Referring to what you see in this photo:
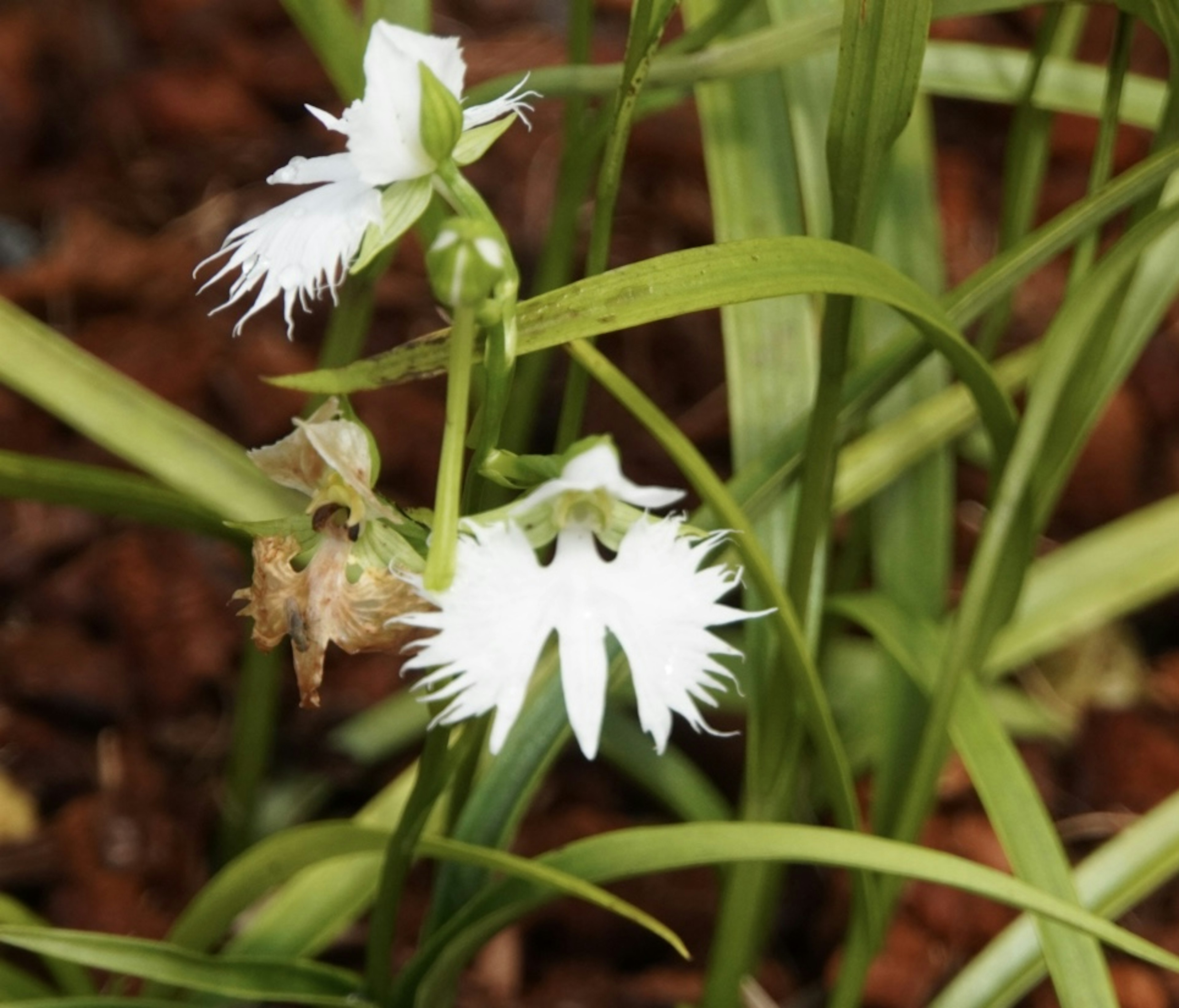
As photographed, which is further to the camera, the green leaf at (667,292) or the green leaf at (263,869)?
the green leaf at (263,869)

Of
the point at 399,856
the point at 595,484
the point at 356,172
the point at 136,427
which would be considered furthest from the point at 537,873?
the point at 136,427

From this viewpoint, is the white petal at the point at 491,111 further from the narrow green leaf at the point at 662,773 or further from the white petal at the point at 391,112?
the narrow green leaf at the point at 662,773

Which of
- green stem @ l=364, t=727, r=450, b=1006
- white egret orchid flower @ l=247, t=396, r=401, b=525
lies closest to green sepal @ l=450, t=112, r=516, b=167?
white egret orchid flower @ l=247, t=396, r=401, b=525

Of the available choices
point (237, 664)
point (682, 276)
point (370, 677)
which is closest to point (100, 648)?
point (237, 664)

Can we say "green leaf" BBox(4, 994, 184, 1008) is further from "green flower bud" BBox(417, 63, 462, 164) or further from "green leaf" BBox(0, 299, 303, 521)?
"green flower bud" BBox(417, 63, 462, 164)

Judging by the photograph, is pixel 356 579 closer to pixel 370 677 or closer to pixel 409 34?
pixel 409 34

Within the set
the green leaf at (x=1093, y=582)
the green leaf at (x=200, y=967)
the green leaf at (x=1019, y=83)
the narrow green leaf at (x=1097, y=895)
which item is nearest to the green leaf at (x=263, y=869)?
the green leaf at (x=200, y=967)
